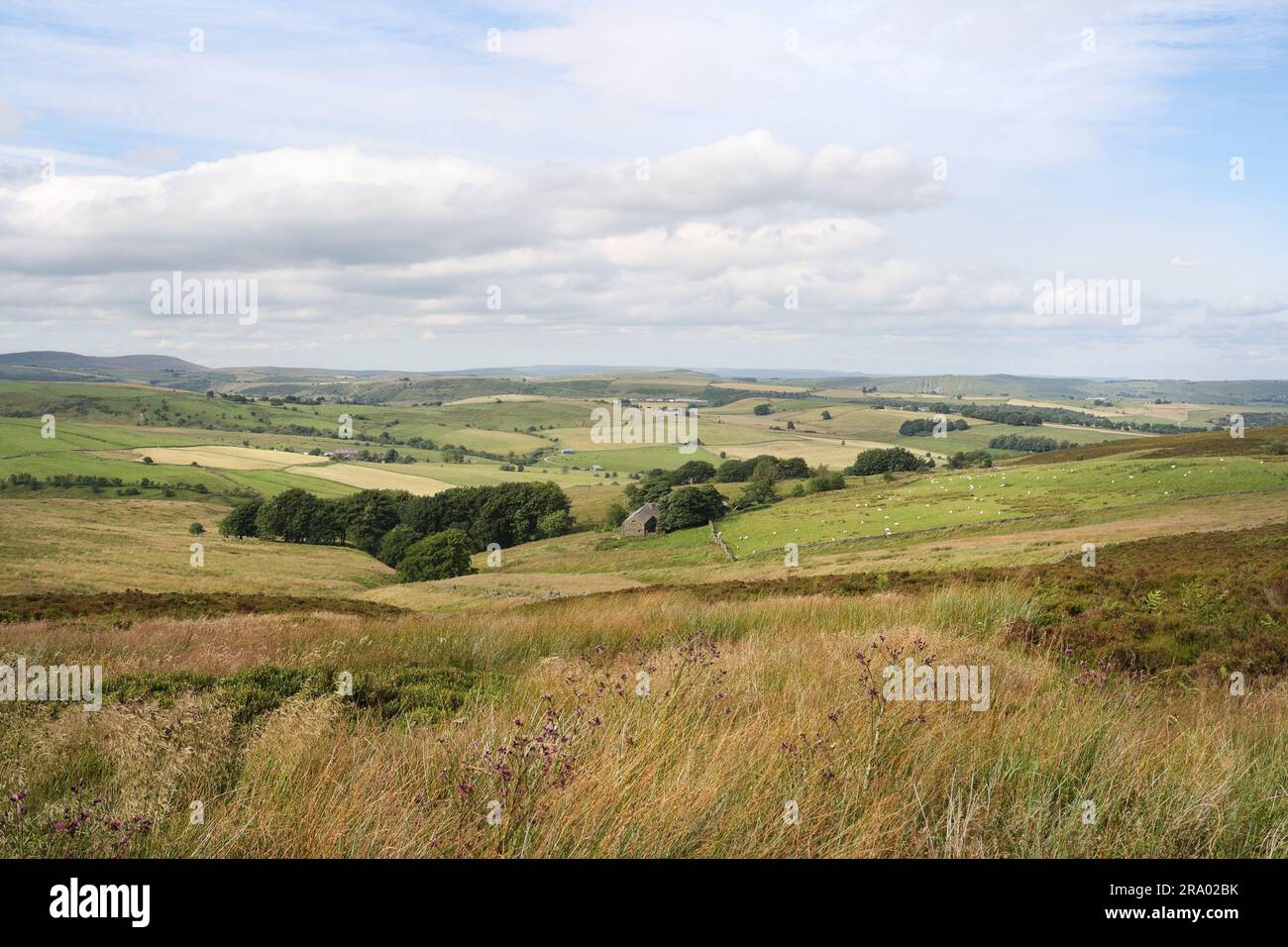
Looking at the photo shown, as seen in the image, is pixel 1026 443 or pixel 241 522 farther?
pixel 1026 443

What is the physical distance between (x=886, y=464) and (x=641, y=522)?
46.4 meters

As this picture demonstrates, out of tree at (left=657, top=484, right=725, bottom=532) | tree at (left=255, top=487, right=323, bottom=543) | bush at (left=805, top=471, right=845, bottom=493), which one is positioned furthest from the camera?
bush at (left=805, top=471, right=845, bottom=493)

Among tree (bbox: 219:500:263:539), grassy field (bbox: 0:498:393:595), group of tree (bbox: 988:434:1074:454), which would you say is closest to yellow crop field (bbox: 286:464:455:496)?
grassy field (bbox: 0:498:393:595)

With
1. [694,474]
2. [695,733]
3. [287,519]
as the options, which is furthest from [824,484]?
[695,733]

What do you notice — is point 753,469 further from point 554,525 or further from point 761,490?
point 554,525

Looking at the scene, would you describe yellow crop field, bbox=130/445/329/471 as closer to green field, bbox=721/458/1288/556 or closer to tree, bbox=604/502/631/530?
tree, bbox=604/502/631/530

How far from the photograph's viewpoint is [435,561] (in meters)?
76.9

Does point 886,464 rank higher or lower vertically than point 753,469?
higher

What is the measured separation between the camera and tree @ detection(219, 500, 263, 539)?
95625 millimetres

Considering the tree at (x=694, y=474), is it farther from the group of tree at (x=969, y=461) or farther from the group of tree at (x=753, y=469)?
the group of tree at (x=969, y=461)

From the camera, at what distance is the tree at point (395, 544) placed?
91562mm

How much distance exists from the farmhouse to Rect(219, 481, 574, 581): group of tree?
1169cm

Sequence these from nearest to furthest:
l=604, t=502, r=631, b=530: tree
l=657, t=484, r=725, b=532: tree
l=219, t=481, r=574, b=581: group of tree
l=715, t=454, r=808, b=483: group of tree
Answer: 1. l=657, t=484, r=725, b=532: tree
2. l=219, t=481, r=574, b=581: group of tree
3. l=604, t=502, r=631, b=530: tree
4. l=715, t=454, r=808, b=483: group of tree

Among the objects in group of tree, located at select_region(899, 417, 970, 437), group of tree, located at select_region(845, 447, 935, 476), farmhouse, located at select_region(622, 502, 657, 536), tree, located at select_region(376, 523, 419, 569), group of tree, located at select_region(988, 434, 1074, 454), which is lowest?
tree, located at select_region(376, 523, 419, 569)
